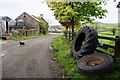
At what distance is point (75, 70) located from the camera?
5.37m

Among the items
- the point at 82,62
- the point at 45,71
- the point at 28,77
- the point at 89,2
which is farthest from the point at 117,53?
the point at 89,2

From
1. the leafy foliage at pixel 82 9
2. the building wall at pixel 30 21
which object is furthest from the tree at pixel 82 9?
the building wall at pixel 30 21

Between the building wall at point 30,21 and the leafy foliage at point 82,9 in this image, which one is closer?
the leafy foliage at point 82,9

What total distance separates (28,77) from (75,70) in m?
1.86

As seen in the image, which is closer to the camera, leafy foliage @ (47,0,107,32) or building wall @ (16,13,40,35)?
leafy foliage @ (47,0,107,32)

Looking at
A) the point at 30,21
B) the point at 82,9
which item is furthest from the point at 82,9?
the point at 30,21

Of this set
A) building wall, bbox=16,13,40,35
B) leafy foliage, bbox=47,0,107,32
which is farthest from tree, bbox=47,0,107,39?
building wall, bbox=16,13,40,35

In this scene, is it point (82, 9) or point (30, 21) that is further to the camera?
point (30, 21)

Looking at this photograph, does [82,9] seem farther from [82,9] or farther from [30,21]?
[30,21]

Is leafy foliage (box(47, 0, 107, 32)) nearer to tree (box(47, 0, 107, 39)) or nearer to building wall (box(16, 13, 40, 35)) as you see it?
tree (box(47, 0, 107, 39))

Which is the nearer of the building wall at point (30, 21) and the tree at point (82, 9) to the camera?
the tree at point (82, 9)

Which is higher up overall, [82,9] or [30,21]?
[30,21]

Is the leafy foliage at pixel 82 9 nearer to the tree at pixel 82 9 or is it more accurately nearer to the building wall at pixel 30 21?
the tree at pixel 82 9

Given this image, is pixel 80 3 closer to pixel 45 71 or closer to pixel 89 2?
pixel 89 2
